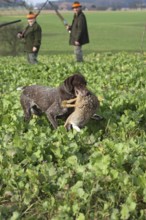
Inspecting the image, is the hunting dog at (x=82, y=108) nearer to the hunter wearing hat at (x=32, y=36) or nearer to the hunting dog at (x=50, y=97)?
the hunting dog at (x=50, y=97)

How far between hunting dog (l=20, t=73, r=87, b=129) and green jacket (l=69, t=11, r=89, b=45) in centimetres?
871

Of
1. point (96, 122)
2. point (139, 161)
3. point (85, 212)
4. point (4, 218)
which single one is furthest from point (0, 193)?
point (96, 122)

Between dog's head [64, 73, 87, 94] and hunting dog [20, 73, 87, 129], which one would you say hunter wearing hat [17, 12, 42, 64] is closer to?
hunting dog [20, 73, 87, 129]

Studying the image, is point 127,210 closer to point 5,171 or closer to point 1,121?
point 5,171

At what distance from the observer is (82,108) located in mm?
6082

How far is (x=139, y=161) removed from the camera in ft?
16.1

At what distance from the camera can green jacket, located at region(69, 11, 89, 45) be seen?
15586 mm

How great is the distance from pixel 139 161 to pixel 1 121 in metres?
2.81

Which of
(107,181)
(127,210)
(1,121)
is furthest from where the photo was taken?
(1,121)

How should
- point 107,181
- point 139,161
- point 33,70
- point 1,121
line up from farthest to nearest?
point 33,70 < point 1,121 < point 139,161 < point 107,181

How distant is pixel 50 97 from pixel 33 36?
919 cm

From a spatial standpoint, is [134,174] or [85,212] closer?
[85,212]

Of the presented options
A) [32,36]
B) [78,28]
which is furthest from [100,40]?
[32,36]

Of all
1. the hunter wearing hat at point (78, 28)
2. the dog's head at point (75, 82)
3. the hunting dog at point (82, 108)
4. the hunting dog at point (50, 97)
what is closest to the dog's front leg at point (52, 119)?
the hunting dog at point (50, 97)
